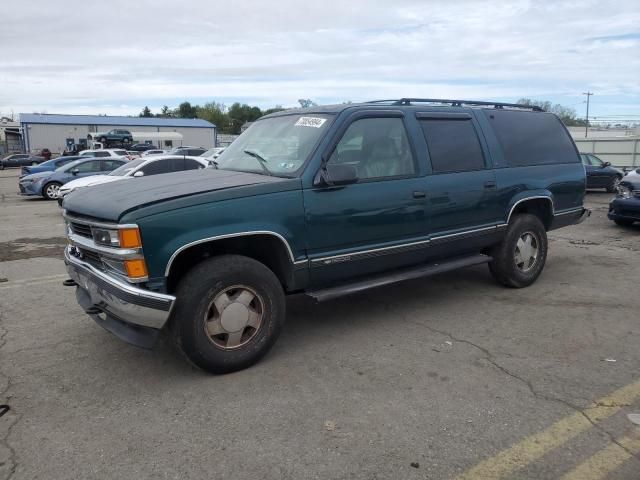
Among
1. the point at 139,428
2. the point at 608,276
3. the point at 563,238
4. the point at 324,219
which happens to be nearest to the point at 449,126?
the point at 324,219

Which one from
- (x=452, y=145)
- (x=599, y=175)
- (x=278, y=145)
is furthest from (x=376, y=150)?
(x=599, y=175)

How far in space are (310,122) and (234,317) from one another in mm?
1926

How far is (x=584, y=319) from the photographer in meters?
5.28

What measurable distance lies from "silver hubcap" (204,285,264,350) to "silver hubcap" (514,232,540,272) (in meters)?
3.38

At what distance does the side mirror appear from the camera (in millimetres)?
4344

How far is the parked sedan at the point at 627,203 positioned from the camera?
33.8ft

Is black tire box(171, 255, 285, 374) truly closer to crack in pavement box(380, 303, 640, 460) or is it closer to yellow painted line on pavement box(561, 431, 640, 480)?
crack in pavement box(380, 303, 640, 460)

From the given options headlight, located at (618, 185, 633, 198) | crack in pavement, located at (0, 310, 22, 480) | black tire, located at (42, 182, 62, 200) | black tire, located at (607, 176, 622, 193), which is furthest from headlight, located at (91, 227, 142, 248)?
black tire, located at (607, 176, 622, 193)

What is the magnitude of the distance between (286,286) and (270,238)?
18.4 inches

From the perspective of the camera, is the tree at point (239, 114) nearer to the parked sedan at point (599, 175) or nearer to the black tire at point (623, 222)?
the parked sedan at point (599, 175)

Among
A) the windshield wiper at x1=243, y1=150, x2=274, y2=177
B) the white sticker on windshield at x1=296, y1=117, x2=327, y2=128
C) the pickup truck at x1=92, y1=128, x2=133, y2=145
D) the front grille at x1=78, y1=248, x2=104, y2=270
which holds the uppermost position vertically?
the pickup truck at x1=92, y1=128, x2=133, y2=145

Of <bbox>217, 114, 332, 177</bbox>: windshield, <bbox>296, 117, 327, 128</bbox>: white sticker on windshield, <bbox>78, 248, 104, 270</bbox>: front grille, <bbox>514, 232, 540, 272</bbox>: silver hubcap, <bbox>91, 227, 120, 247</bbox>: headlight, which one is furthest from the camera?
<bbox>514, 232, 540, 272</bbox>: silver hubcap

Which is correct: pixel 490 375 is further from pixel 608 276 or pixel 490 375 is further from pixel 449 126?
pixel 608 276

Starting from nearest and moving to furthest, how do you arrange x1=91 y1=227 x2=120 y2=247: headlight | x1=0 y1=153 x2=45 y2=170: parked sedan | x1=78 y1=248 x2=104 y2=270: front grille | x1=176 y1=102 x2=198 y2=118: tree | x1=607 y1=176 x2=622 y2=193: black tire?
x1=91 y1=227 x2=120 y2=247: headlight < x1=78 y1=248 x2=104 y2=270: front grille < x1=607 y1=176 x2=622 y2=193: black tire < x1=0 y1=153 x2=45 y2=170: parked sedan < x1=176 y1=102 x2=198 y2=118: tree
